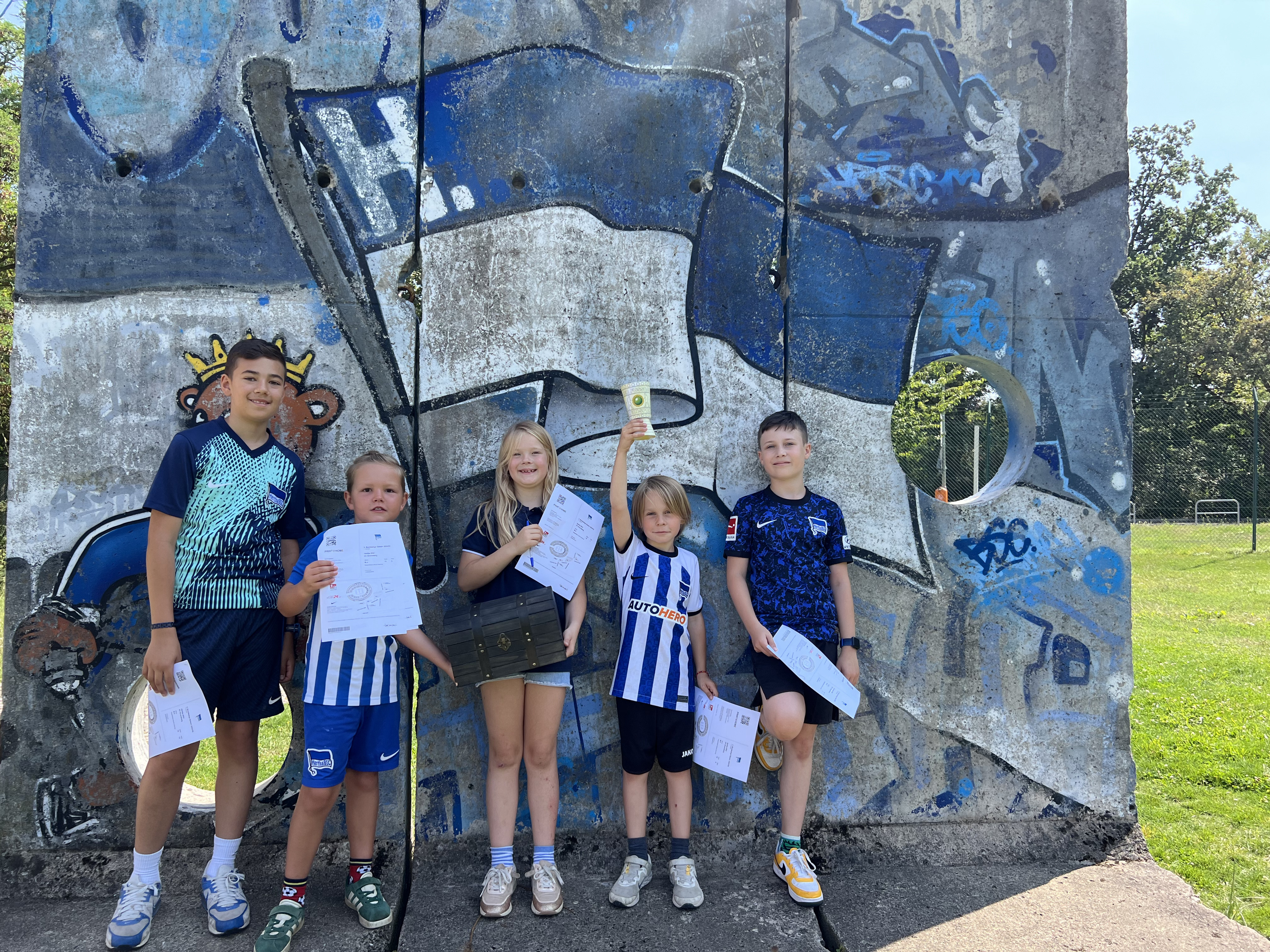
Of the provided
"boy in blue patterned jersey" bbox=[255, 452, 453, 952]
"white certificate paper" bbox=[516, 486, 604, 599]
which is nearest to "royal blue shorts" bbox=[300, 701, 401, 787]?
"boy in blue patterned jersey" bbox=[255, 452, 453, 952]

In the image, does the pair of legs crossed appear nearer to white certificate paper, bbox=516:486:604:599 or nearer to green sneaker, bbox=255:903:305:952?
green sneaker, bbox=255:903:305:952

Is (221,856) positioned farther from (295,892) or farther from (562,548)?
(562,548)

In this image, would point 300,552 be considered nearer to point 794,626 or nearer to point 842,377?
point 794,626

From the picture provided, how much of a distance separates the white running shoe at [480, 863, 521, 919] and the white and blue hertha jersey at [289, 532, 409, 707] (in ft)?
2.80

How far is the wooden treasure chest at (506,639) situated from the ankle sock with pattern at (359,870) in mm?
876

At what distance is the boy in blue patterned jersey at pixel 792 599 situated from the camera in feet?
10.7

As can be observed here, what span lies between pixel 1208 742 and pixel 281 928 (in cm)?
556

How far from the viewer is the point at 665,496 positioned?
132 inches

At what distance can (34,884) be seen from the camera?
332cm

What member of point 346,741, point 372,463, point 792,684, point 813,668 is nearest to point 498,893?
point 346,741

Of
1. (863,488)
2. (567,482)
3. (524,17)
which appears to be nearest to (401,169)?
(524,17)

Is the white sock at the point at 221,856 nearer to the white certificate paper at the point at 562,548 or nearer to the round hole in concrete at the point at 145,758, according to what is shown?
the round hole in concrete at the point at 145,758

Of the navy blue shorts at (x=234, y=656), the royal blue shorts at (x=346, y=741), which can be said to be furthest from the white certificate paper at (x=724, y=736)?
the navy blue shorts at (x=234, y=656)

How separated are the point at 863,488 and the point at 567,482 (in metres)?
1.50
